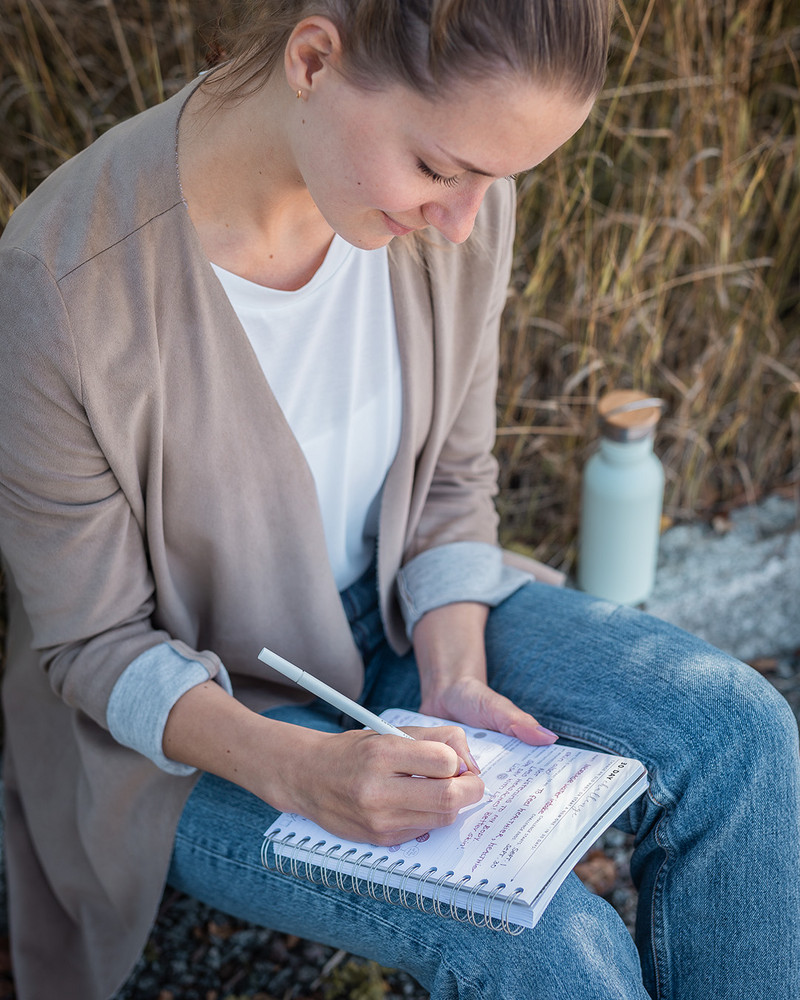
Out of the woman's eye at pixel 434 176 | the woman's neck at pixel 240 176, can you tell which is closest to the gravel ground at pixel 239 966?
the woman's neck at pixel 240 176

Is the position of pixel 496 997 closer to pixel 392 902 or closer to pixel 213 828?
pixel 392 902

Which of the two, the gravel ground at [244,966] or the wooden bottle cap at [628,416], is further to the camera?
the wooden bottle cap at [628,416]

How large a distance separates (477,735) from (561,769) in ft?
0.42

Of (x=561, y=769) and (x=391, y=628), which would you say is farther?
(x=391, y=628)

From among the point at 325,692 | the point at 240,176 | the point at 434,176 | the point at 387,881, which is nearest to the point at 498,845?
the point at 387,881

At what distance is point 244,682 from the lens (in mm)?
1436

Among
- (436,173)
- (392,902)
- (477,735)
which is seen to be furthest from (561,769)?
(436,173)

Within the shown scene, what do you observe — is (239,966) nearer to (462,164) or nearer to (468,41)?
(462,164)

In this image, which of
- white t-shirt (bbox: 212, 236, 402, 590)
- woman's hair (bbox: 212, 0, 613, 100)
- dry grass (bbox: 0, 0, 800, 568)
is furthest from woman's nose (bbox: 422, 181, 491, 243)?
dry grass (bbox: 0, 0, 800, 568)

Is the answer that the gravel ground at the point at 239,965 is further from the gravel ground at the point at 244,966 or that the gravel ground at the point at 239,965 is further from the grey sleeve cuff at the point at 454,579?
the grey sleeve cuff at the point at 454,579

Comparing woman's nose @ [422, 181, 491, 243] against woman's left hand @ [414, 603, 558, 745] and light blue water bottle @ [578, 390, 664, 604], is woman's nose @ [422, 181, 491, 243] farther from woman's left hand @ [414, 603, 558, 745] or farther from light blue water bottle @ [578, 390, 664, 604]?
light blue water bottle @ [578, 390, 664, 604]

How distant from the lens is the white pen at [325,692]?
102 cm

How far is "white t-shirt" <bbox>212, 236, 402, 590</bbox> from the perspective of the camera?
4.11 ft

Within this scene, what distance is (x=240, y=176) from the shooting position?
1.14 metres
